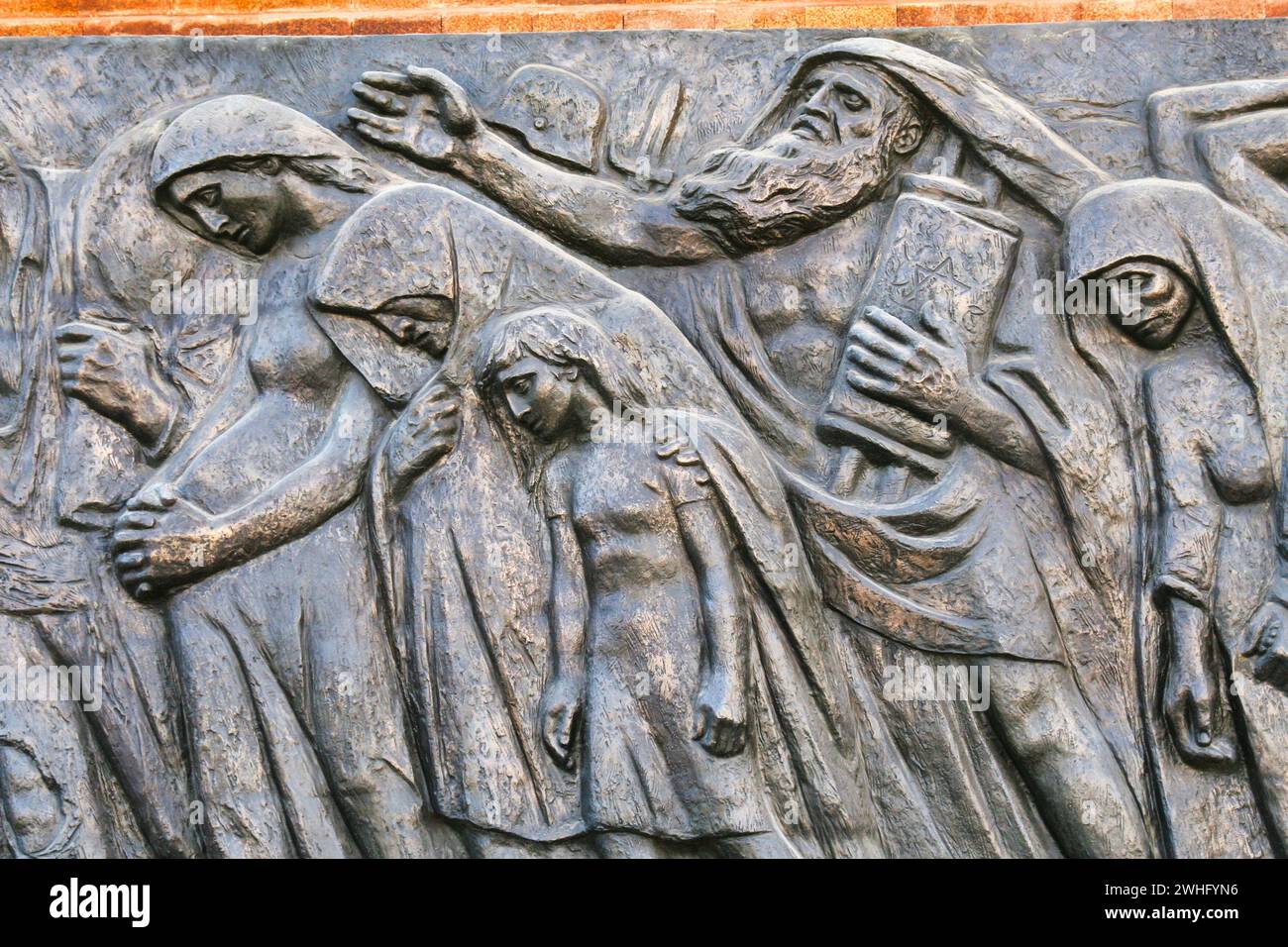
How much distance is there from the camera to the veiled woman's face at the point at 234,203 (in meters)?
5.00

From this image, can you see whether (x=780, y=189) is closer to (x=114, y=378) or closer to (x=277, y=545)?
(x=277, y=545)

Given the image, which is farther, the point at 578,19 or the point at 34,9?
the point at 34,9

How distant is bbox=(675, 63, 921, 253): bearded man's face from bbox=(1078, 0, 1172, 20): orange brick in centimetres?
123

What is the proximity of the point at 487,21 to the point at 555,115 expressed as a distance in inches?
35.8

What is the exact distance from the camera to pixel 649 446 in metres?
4.80

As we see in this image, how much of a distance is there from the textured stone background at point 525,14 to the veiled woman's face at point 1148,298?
137cm

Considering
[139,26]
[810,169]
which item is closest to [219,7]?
[139,26]

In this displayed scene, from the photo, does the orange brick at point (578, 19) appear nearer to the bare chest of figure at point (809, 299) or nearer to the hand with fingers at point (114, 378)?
the bare chest of figure at point (809, 299)

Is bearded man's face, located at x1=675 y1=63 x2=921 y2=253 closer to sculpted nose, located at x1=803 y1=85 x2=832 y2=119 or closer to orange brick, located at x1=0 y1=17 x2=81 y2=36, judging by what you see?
sculpted nose, located at x1=803 y1=85 x2=832 y2=119

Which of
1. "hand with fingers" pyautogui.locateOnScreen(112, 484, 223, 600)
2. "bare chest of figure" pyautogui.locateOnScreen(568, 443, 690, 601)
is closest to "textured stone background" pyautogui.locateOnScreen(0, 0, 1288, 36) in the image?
"bare chest of figure" pyautogui.locateOnScreen(568, 443, 690, 601)

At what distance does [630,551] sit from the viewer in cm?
475

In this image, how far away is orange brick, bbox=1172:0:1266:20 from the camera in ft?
19.0
